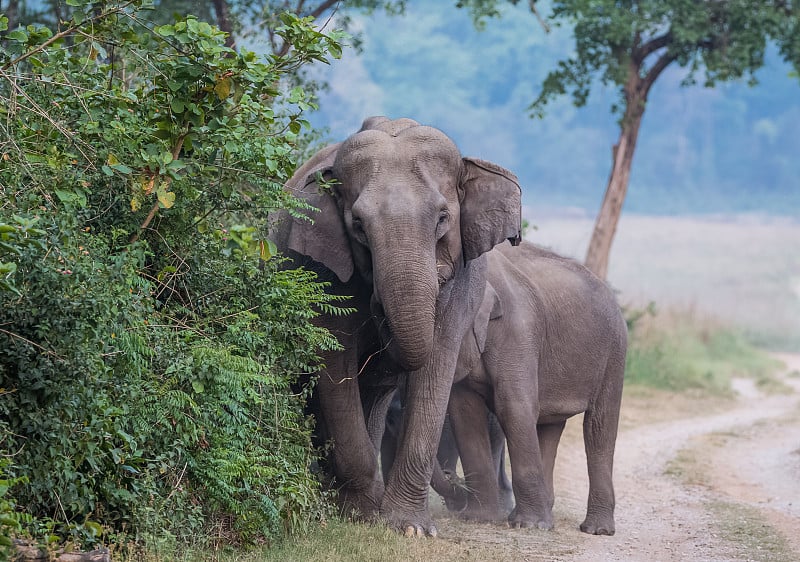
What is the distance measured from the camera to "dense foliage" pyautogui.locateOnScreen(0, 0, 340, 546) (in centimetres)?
600

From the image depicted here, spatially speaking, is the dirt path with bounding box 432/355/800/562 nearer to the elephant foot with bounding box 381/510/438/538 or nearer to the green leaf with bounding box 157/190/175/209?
the elephant foot with bounding box 381/510/438/538

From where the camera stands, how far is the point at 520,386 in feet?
34.7

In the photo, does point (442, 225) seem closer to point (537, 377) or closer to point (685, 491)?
point (537, 377)

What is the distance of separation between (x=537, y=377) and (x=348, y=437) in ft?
8.14

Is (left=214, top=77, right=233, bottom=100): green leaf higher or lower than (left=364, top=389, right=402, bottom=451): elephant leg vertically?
higher

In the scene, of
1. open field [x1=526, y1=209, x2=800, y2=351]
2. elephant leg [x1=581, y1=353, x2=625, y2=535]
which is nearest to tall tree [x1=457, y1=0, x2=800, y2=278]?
elephant leg [x1=581, y1=353, x2=625, y2=535]

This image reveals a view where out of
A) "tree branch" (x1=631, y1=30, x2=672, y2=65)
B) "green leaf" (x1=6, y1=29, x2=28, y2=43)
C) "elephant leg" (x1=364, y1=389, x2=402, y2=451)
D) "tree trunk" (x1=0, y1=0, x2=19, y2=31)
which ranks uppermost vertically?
"tree branch" (x1=631, y1=30, x2=672, y2=65)

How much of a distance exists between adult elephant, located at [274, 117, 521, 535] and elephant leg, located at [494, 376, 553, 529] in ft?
3.82

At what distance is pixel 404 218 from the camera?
8.19 m

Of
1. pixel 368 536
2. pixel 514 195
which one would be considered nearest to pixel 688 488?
pixel 514 195

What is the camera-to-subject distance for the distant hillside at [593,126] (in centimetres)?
9512

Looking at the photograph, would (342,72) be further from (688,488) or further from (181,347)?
(181,347)

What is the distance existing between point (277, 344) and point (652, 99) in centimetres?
9892

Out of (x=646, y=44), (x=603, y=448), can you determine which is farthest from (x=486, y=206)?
(x=646, y=44)
